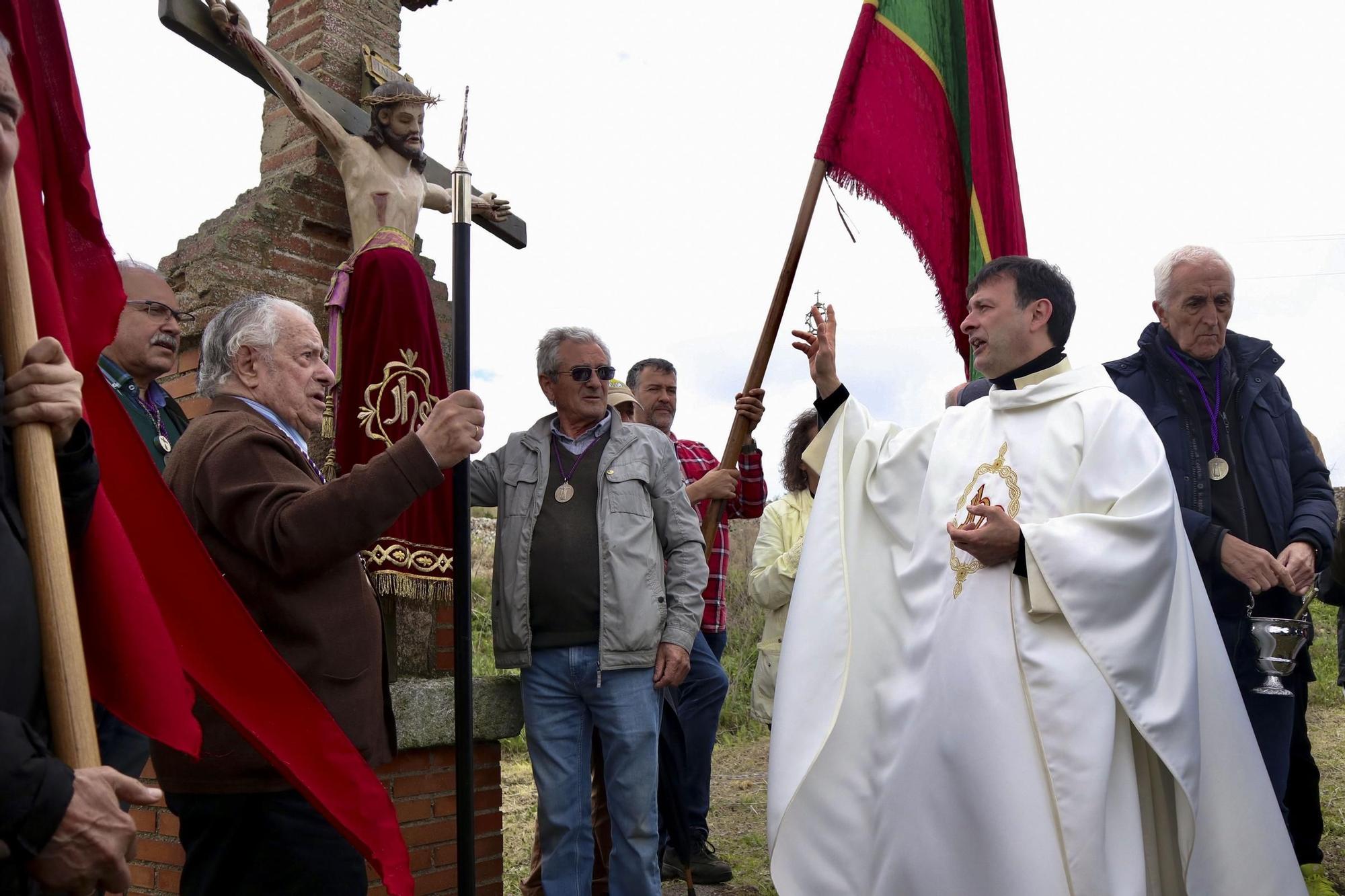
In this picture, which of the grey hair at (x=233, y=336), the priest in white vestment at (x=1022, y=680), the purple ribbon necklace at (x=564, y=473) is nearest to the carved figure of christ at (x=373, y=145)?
the purple ribbon necklace at (x=564, y=473)

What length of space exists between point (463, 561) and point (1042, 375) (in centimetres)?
187

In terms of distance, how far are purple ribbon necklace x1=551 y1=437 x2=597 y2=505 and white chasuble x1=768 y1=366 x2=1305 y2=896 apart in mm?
921

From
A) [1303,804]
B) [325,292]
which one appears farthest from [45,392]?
[1303,804]

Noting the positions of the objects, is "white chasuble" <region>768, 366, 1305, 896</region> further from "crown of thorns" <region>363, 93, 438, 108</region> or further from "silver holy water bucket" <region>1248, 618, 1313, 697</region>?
"crown of thorns" <region>363, 93, 438, 108</region>

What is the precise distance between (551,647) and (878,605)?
3.67 ft

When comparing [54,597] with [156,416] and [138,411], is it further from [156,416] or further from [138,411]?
[156,416]

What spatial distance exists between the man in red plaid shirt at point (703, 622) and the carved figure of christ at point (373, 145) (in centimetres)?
144

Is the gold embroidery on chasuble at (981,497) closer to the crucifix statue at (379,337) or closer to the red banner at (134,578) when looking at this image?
the red banner at (134,578)

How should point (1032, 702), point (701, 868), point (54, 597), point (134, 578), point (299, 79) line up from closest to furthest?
point (54, 597)
point (134, 578)
point (1032, 702)
point (299, 79)
point (701, 868)

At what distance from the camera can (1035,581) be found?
118 inches

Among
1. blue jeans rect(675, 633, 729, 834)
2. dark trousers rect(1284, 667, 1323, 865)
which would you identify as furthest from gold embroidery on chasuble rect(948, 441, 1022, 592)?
dark trousers rect(1284, 667, 1323, 865)

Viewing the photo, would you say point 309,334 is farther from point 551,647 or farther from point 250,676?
point 551,647

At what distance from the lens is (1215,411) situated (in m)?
3.84

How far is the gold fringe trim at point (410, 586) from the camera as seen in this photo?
3.87 metres
